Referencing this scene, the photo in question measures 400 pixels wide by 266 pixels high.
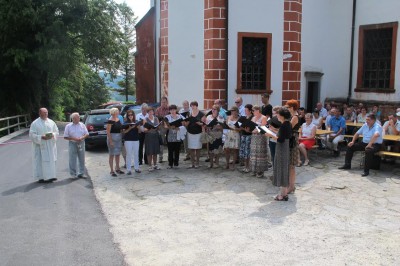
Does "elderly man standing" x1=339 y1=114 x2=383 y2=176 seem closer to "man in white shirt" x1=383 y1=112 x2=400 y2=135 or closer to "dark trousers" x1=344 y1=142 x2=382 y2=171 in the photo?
"dark trousers" x1=344 y1=142 x2=382 y2=171

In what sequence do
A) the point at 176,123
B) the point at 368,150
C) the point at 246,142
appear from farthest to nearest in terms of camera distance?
the point at 176,123, the point at 246,142, the point at 368,150

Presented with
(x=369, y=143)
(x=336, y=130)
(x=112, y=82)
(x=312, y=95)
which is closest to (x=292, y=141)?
(x=369, y=143)

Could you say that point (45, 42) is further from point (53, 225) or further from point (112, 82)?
point (53, 225)

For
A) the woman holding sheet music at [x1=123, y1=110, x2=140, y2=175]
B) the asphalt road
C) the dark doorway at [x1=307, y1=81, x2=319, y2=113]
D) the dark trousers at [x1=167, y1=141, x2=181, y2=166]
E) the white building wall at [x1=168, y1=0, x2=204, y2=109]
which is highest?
the white building wall at [x1=168, y1=0, x2=204, y2=109]

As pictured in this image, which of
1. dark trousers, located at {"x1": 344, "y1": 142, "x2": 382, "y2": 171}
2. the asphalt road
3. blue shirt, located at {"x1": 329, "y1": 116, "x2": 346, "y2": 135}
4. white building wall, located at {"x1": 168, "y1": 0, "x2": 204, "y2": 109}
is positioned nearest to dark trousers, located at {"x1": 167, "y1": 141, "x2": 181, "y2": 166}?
the asphalt road

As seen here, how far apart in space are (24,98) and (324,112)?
2038cm

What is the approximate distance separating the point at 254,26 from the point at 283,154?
6.44 meters

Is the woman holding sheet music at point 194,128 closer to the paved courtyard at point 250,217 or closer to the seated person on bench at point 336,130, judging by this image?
the paved courtyard at point 250,217

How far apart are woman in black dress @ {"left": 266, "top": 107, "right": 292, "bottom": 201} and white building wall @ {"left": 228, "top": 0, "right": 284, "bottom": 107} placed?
5607 mm

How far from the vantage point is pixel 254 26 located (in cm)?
1304

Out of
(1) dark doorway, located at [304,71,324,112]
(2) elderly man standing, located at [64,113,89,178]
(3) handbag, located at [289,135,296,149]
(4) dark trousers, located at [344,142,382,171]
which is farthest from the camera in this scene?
(1) dark doorway, located at [304,71,324,112]

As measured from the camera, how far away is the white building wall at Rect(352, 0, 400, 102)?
15.0m

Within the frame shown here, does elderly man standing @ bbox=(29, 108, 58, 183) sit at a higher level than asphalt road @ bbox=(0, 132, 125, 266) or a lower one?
higher

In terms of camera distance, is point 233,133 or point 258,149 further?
point 233,133
